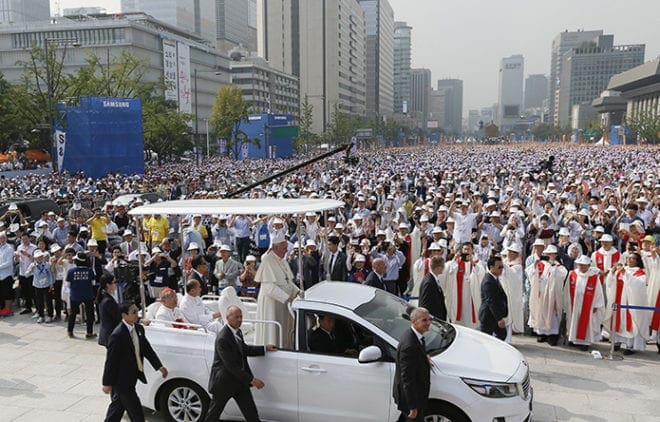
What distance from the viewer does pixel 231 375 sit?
5496mm

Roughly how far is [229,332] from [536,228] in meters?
8.71

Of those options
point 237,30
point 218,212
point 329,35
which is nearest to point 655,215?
point 218,212

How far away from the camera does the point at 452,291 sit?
9.12m

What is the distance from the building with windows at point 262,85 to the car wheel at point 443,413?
102153 mm

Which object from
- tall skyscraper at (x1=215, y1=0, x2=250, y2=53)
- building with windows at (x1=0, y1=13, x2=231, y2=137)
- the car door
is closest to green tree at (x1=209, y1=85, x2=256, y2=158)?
building with windows at (x1=0, y1=13, x2=231, y2=137)

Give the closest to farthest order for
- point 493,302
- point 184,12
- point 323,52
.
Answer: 1. point 493,302
2. point 323,52
3. point 184,12

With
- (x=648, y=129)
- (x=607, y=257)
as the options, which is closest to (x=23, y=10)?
(x=648, y=129)

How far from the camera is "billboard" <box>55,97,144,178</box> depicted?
116 feet

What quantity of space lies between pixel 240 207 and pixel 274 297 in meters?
1.10

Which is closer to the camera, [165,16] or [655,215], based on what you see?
[655,215]

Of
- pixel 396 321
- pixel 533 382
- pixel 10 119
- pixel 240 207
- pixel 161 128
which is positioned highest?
pixel 10 119

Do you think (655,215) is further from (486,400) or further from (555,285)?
(486,400)

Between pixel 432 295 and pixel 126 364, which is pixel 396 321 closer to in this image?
pixel 432 295

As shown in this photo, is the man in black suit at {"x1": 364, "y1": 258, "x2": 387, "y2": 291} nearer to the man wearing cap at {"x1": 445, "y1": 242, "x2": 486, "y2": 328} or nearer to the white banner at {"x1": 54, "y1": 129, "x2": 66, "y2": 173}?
the man wearing cap at {"x1": 445, "y1": 242, "x2": 486, "y2": 328}
